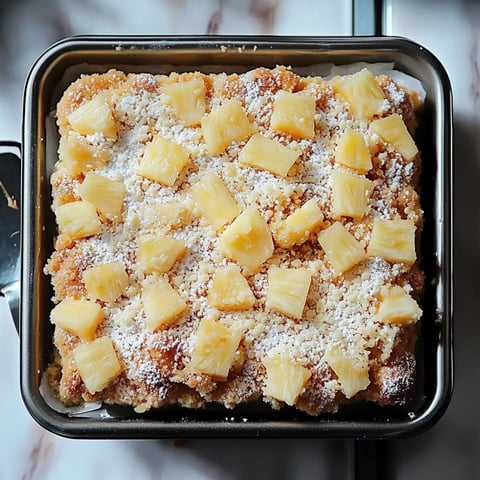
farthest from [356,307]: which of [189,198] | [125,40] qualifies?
[125,40]

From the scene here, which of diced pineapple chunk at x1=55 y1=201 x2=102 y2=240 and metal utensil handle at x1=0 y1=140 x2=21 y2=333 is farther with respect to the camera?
metal utensil handle at x1=0 y1=140 x2=21 y2=333

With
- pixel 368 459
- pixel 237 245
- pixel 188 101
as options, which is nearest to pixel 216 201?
pixel 237 245

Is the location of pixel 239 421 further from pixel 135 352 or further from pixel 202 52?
pixel 202 52

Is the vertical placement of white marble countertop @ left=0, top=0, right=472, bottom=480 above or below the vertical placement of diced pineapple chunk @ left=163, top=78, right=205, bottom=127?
below

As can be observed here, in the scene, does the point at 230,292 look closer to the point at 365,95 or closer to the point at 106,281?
the point at 106,281

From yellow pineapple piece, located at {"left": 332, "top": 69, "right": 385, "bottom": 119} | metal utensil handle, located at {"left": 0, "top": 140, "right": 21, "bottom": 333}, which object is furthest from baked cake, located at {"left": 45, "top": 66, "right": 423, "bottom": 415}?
metal utensil handle, located at {"left": 0, "top": 140, "right": 21, "bottom": 333}

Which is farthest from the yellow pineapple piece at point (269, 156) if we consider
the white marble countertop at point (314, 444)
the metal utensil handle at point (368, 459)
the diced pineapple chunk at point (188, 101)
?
the metal utensil handle at point (368, 459)

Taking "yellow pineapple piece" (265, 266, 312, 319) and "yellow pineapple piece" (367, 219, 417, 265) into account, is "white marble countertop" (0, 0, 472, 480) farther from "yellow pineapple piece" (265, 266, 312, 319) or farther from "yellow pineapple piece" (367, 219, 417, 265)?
"yellow pineapple piece" (265, 266, 312, 319)

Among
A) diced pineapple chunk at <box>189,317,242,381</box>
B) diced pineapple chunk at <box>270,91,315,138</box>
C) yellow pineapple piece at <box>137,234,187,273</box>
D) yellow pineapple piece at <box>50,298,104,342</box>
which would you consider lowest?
diced pineapple chunk at <box>189,317,242,381</box>
